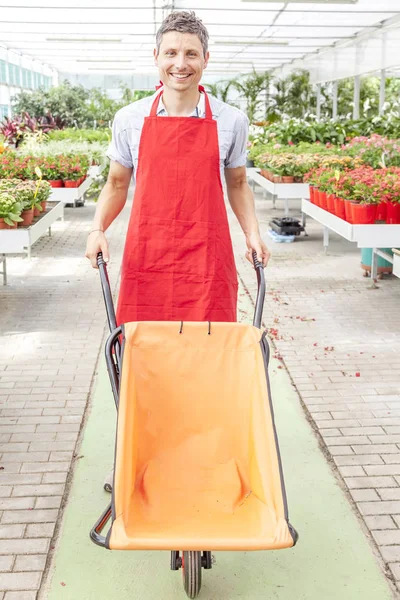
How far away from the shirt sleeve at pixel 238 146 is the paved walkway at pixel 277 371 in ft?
4.30

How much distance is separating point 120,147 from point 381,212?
3.71m

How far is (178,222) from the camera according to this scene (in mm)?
2350

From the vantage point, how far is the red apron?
2.34 metres

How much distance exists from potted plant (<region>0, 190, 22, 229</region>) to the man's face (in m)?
3.35

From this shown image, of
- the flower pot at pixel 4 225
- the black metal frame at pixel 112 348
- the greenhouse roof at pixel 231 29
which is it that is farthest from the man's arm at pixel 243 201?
the greenhouse roof at pixel 231 29

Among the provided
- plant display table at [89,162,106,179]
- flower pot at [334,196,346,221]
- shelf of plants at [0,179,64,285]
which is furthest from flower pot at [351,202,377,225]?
plant display table at [89,162,106,179]

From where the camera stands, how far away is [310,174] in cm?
815

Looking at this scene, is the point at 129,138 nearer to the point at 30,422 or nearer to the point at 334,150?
the point at 30,422

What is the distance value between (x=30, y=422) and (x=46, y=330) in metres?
1.73

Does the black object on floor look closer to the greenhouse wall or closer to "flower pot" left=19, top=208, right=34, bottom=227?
"flower pot" left=19, top=208, right=34, bottom=227

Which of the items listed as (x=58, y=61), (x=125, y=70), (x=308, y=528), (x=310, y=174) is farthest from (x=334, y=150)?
(x=125, y=70)

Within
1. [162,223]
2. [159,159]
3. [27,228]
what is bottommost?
[27,228]

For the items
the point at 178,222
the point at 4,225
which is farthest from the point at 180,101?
the point at 4,225

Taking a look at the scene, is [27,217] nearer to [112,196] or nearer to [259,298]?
[112,196]
